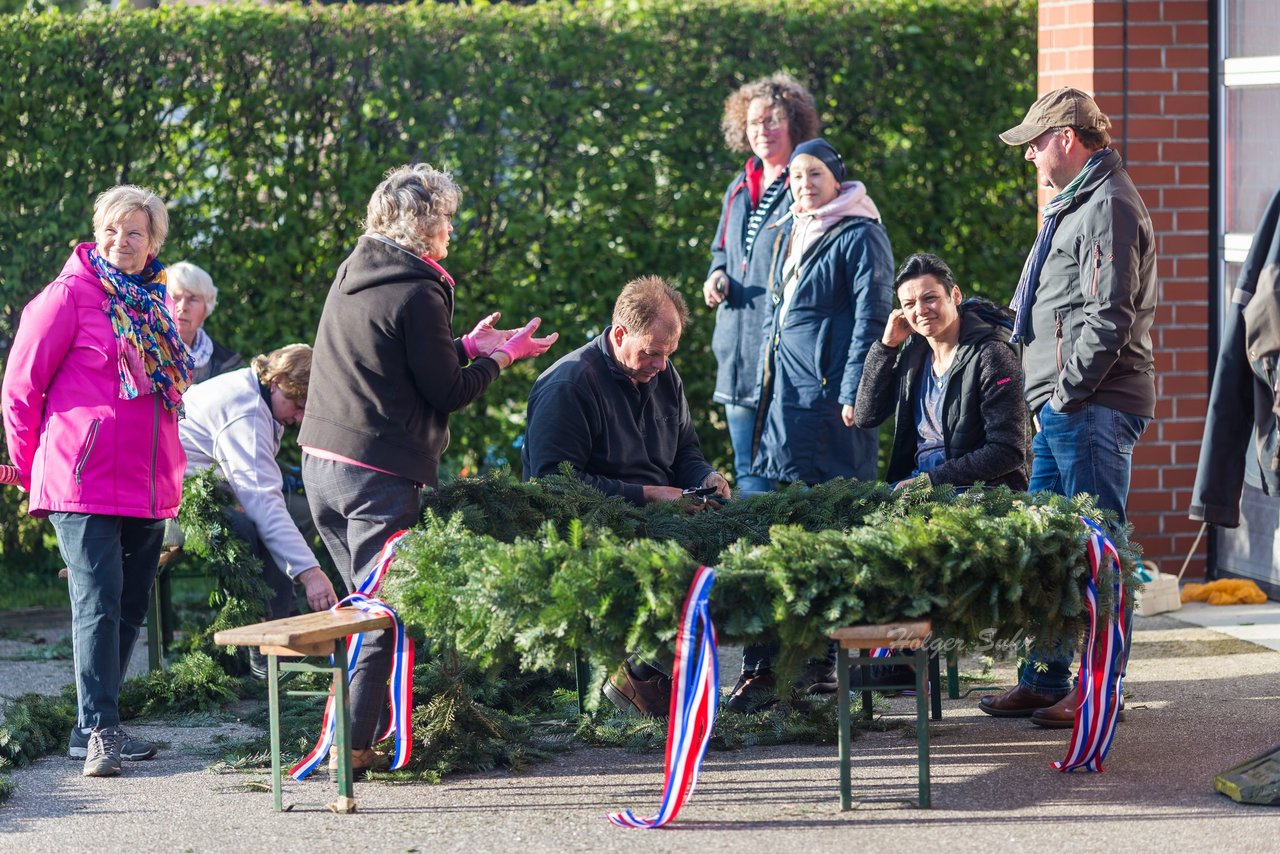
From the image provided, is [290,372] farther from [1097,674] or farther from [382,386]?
[1097,674]

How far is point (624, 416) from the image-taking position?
574cm

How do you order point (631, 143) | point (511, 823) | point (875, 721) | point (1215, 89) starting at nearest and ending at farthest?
point (511, 823)
point (875, 721)
point (1215, 89)
point (631, 143)

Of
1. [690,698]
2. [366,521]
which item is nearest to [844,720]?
[690,698]

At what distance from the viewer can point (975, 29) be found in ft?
28.2

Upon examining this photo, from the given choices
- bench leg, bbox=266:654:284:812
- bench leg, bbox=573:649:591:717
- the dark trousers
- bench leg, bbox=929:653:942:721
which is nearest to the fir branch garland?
the dark trousers

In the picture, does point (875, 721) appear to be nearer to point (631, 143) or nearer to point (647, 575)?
point (647, 575)

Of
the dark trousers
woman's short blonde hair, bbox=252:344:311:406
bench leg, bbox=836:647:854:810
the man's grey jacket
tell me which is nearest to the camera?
bench leg, bbox=836:647:854:810

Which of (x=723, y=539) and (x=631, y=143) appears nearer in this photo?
(x=723, y=539)

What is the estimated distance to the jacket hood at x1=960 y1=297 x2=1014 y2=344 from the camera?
559cm

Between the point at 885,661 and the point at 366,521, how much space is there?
1641mm

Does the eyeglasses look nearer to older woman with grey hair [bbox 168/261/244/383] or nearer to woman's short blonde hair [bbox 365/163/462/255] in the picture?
woman's short blonde hair [bbox 365/163/462/255]

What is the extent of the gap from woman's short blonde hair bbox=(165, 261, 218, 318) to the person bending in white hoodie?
1005 millimetres

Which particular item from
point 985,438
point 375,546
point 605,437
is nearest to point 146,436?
point 375,546

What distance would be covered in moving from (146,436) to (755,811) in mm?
2295
